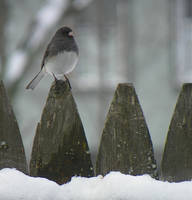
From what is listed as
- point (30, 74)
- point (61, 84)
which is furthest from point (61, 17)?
point (61, 84)

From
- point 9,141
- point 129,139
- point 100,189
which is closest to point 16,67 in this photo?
point 9,141

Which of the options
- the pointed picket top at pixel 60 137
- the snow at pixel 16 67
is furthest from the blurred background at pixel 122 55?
the pointed picket top at pixel 60 137

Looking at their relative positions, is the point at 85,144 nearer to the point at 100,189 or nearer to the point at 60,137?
the point at 60,137

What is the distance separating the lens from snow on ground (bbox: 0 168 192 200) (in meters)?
1.98

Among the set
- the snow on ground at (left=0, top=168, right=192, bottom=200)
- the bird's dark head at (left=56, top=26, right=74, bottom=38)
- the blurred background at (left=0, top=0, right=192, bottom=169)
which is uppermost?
the bird's dark head at (left=56, top=26, right=74, bottom=38)

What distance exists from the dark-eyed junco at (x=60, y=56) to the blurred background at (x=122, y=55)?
616 cm

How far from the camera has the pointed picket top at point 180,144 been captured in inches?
86.0

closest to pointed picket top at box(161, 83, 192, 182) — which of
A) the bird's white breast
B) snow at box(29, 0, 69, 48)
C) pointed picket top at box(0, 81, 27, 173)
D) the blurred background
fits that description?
pointed picket top at box(0, 81, 27, 173)

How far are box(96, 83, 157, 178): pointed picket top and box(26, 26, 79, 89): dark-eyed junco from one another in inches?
40.1

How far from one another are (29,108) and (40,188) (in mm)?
7922

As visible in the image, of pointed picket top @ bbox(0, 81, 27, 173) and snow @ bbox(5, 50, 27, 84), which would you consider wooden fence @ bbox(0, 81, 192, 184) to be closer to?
pointed picket top @ bbox(0, 81, 27, 173)

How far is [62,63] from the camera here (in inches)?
125

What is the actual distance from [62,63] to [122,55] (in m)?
6.66

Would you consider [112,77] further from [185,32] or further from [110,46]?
[185,32]
